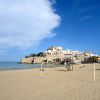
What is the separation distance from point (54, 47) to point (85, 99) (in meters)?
182

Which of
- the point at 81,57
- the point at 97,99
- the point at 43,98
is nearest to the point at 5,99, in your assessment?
the point at 43,98

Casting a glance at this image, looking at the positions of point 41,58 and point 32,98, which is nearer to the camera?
point 32,98

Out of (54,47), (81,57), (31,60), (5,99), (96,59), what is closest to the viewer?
(5,99)

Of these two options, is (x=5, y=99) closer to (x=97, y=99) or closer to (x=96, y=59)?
(x=97, y=99)

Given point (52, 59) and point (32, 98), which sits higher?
point (52, 59)

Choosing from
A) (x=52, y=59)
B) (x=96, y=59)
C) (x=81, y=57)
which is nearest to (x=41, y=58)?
(x=52, y=59)

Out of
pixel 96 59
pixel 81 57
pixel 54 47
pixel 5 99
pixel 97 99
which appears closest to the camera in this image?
pixel 97 99

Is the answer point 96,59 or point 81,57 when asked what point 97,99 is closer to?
point 96,59

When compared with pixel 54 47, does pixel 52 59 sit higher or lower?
lower

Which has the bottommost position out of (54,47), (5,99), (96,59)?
(5,99)

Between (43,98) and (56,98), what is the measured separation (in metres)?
0.64

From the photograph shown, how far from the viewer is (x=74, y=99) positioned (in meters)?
9.38

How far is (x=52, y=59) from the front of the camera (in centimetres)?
15250

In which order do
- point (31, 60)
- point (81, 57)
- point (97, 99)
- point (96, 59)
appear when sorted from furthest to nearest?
point (31, 60) → point (81, 57) → point (96, 59) → point (97, 99)
